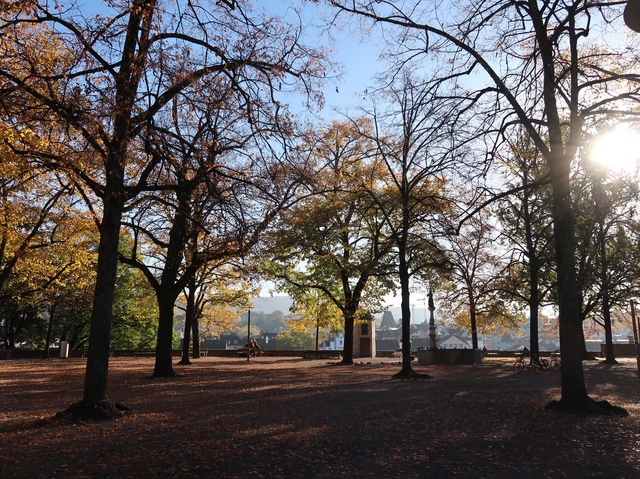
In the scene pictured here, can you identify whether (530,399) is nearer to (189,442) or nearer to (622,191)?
(189,442)

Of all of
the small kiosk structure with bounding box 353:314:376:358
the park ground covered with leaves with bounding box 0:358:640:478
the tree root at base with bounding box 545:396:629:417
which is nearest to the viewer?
the park ground covered with leaves with bounding box 0:358:640:478

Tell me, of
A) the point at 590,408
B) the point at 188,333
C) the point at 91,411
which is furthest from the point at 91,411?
the point at 188,333

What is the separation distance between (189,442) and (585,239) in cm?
2366

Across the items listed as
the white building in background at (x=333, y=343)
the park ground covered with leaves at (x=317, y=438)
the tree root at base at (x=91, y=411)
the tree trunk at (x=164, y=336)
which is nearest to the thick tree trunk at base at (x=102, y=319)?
the tree root at base at (x=91, y=411)

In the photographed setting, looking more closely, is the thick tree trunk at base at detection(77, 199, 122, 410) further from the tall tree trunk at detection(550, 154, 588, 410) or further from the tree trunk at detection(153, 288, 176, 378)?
the tall tree trunk at detection(550, 154, 588, 410)

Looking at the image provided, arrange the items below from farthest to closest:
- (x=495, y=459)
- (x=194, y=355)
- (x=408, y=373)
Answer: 1. (x=194, y=355)
2. (x=408, y=373)
3. (x=495, y=459)

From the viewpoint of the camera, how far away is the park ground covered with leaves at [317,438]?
226 inches

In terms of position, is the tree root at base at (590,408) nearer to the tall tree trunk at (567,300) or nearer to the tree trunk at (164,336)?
the tall tree trunk at (567,300)

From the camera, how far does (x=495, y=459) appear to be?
625 cm

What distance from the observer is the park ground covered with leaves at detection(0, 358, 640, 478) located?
573 cm

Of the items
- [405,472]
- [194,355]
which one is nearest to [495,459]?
[405,472]

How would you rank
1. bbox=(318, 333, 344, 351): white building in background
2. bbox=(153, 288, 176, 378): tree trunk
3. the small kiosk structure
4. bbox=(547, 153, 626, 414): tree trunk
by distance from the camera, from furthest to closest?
bbox=(318, 333, 344, 351): white building in background → the small kiosk structure → bbox=(153, 288, 176, 378): tree trunk → bbox=(547, 153, 626, 414): tree trunk

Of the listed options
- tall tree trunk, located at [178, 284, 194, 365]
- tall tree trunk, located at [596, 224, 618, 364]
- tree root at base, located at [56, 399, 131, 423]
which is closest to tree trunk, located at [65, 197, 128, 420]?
tree root at base, located at [56, 399, 131, 423]

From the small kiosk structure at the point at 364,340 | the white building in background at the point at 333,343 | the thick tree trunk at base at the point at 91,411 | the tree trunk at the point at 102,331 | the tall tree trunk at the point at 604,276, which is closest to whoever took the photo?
the thick tree trunk at base at the point at 91,411
